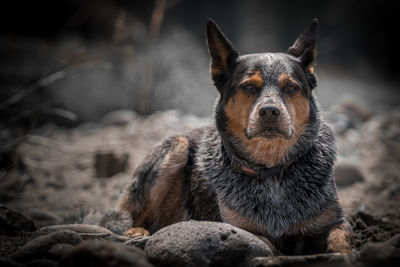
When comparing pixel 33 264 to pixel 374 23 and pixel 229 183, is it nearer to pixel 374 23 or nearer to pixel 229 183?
pixel 229 183

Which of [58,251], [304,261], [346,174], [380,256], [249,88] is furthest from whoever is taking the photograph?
[346,174]

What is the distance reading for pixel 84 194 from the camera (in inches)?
212

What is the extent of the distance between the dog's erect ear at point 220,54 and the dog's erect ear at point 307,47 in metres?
0.64

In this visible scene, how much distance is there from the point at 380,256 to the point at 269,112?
1344mm

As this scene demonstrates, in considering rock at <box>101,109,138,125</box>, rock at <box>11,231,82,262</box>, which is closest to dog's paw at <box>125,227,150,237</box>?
rock at <box>11,231,82,262</box>

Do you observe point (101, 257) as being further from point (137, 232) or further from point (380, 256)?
point (137, 232)

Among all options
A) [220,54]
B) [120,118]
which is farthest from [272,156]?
[120,118]

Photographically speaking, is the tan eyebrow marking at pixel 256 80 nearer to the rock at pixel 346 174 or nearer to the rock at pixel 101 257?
the rock at pixel 101 257

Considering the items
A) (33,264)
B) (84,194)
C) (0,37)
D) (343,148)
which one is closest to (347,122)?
(343,148)

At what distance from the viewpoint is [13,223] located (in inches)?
137

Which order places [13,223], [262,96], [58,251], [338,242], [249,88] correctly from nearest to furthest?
1. [58,251]
2. [338,242]
3. [262,96]
4. [249,88]
5. [13,223]

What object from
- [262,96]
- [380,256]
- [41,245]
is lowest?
[41,245]

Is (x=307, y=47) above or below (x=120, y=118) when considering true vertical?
above

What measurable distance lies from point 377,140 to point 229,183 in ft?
16.1
